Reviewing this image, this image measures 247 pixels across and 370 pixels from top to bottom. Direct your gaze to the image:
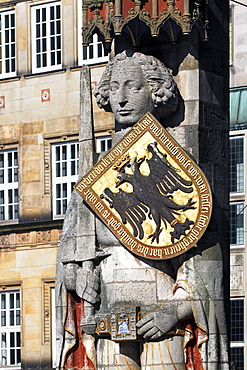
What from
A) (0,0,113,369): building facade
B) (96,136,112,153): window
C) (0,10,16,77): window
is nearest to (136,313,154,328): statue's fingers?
(96,136,112,153): window

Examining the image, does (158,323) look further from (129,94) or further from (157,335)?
(129,94)

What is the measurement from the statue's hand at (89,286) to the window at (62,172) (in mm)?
19072

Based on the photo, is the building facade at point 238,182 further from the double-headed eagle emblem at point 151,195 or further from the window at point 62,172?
the double-headed eagle emblem at point 151,195

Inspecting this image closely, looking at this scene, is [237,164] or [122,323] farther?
[237,164]

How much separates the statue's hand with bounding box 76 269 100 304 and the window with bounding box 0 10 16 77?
2082 centimetres

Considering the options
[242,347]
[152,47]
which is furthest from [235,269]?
[152,47]

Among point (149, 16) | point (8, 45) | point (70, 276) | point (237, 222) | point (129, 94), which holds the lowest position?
point (70, 276)

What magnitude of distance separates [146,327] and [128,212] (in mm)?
1144

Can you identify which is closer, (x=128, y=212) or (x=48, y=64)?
(x=128, y=212)

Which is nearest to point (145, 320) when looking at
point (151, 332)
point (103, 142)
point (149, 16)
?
point (151, 332)

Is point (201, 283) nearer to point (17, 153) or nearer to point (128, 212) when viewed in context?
point (128, 212)

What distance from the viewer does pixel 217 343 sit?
64.1 feet

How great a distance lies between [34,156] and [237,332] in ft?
20.5

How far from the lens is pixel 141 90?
19953mm
